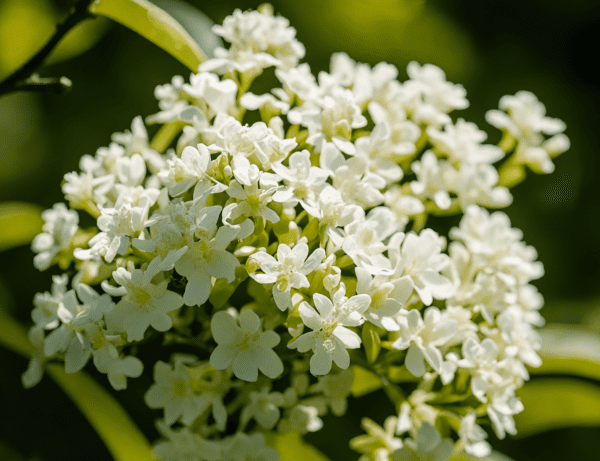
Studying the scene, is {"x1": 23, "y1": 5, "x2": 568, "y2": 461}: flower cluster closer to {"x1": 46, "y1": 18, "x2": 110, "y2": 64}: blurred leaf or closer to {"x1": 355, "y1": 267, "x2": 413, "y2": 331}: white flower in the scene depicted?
{"x1": 355, "y1": 267, "x2": 413, "y2": 331}: white flower

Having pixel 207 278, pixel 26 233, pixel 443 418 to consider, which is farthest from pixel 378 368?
pixel 26 233

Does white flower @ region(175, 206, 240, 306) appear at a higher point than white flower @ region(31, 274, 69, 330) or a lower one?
higher

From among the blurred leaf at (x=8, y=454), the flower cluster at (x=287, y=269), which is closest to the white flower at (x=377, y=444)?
the flower cluster at (x=287, y=269)

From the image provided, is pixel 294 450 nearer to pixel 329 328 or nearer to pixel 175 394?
pixel 175 394

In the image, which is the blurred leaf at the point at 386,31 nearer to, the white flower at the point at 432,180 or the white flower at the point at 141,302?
the white flower at the point at 432,180

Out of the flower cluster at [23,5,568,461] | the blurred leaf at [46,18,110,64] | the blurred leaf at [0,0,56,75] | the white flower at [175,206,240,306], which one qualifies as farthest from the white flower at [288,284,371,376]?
the blurred leaf at [0,0,56,75]
